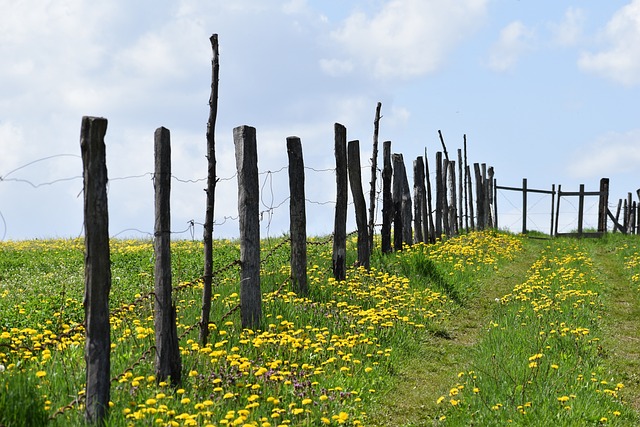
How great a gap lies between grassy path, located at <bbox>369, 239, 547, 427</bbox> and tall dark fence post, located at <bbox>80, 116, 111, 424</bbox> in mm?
3166

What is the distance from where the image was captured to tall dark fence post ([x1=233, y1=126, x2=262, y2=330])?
10930 mm

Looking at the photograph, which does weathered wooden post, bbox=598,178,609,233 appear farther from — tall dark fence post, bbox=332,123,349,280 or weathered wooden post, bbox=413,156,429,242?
tall dark fence post, bbox=332,123,349,280

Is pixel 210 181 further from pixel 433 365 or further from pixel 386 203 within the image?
pixel 386 203

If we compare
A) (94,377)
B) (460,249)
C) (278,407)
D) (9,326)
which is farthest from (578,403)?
(460,249)

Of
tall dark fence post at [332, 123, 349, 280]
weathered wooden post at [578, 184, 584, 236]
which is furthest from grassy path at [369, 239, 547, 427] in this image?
weathered wooden post at [578, 184, 584, 236]

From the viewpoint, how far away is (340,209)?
51.6 ft

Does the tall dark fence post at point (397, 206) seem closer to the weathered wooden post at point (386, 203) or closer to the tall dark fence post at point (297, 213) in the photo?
the weathered wooden post at point (386, 203)

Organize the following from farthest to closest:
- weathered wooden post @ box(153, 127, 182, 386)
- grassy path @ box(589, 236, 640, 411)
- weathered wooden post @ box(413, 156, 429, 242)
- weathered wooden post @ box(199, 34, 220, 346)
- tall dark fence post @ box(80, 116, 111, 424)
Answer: weathered wooden post @ box(413, 156, 429, 242), grassy path @ box(589, 236, 640, 411), weathered wooden post @ box(199, 34, 220, 346), weathered wooden post @ box(153, 127, 182, 386), tall dark fence post @ box(80, 116, 111, 424)

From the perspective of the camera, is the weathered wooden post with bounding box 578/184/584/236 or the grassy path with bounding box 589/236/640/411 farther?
the weathered wooden post with bounding box 578/184/584/236

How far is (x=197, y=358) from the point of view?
28.9ft

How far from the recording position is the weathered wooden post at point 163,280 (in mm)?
8172

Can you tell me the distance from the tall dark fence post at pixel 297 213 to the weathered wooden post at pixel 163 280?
5.40 meters

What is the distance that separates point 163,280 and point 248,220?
2.96 metres

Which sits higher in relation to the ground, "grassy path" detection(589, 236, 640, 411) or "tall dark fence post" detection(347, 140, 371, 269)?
"tall dark fence post" detection(347, 140, 371, 269)
